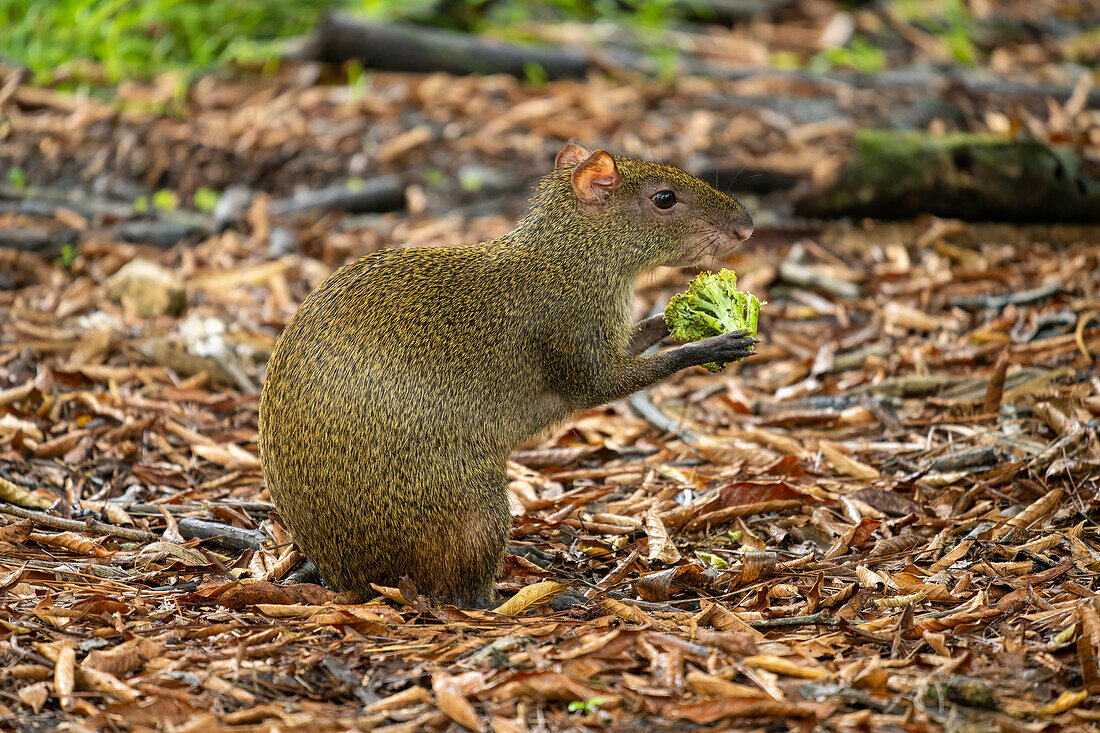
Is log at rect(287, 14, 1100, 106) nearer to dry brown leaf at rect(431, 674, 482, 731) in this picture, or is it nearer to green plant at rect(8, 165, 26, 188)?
green plant at rect(8, 165, 26, 188)

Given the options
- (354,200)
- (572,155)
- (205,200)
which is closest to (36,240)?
(205,200)

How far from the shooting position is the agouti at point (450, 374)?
12.4 ft

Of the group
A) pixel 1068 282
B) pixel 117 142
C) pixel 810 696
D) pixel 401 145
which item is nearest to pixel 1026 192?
pixel 1068 282

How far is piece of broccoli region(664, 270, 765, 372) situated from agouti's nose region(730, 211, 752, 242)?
0.31m

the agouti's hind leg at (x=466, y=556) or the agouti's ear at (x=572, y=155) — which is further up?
the agouti's ear at (x=572, y=155)

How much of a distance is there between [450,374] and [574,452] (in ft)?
5.34

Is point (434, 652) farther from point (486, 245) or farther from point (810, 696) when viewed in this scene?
point (486, 245)

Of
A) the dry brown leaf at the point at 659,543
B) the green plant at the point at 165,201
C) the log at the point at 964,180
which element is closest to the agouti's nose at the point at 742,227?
the dry brown leaf at the point at 659,543

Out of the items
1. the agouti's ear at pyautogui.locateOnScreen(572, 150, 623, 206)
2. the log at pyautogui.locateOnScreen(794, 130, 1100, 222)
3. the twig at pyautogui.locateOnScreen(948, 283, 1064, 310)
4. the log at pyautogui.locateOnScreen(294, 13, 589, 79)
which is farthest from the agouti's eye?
the log at pyautogui.locateOnScreen(294, 13, 589, 79)

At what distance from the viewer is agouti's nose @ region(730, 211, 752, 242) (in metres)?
4.87

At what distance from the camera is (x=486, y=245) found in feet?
15.0

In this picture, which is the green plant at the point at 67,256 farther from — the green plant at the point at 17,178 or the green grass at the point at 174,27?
the green grass at the point at 174,27

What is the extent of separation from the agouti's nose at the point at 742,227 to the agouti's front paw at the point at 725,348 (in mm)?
665

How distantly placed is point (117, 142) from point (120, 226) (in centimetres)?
148
